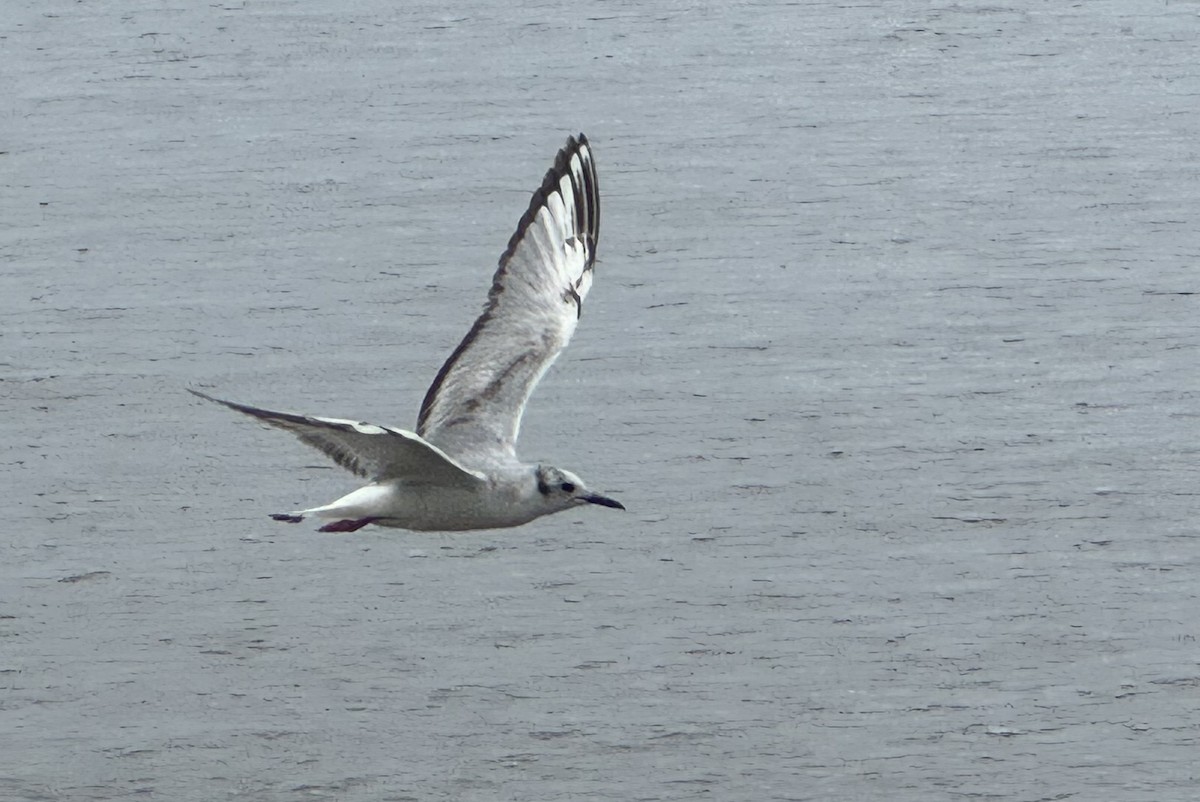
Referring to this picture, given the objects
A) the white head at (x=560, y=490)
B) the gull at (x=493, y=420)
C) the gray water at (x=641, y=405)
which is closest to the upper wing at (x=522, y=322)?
the gull at (x=493, y=420)

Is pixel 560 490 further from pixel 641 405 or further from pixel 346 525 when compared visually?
pixel 641 405

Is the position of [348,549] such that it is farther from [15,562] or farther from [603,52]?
[603,52]

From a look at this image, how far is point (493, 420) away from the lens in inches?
322

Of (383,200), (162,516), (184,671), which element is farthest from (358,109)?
(184,671)

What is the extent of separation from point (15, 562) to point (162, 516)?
2.10 feet

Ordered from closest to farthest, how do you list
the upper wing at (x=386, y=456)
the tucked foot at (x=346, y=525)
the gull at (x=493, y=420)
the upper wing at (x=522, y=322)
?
the upper wing at (x=386, y=456), the gull at (x=493, y=420), the tucked foot at (x=346, y=525), the upper wing at (x=522, y=322)

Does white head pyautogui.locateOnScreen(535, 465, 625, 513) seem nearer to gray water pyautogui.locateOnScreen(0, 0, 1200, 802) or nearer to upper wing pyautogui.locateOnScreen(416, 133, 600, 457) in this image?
upper wing pyautogui.locateOnScreen(416, 133, 600, 457)

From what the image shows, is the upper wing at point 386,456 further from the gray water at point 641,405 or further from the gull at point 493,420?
the gray water at point 641,405

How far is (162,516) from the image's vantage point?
963 centimetres

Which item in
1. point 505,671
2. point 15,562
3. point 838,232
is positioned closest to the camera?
point 505,671

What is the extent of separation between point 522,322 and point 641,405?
1.74 m

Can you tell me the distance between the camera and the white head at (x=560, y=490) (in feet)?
24.9

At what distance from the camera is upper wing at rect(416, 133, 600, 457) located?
8.18 metres

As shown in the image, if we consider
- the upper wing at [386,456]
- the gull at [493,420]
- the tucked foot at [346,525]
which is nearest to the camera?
the upper wing at [386,456]
